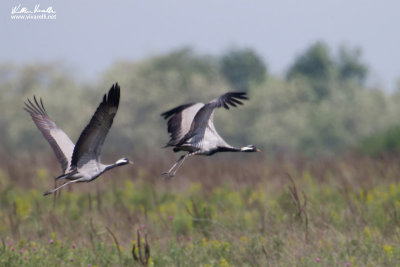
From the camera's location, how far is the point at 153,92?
43000 mm

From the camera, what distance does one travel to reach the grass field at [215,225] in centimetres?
808

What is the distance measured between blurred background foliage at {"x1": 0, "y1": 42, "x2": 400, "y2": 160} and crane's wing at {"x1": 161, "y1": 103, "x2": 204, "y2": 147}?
96.2 feet

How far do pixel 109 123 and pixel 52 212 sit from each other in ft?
8.28

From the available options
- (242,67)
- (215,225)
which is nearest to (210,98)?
(242,67)

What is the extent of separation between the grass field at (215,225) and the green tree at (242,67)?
3618 cm

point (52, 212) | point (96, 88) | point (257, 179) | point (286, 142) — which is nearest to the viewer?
point (52, 212)

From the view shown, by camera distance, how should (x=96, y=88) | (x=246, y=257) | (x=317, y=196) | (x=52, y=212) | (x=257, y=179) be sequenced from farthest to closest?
(x=96, y=88)
(x=257, y=179)
(x=317, y=196)
(x=52, y=212)
(x=246, y=257)

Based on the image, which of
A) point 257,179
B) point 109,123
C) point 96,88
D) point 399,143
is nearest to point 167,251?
point 109,123

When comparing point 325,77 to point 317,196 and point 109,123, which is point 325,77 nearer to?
point 317,196

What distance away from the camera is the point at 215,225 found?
30.6 ft

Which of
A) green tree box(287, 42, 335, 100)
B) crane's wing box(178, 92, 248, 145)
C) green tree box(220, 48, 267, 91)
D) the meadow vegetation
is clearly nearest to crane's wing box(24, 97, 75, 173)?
the meadow vegetation

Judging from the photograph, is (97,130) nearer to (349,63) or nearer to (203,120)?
(203,120)

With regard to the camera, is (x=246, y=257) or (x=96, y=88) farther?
(x=96, y=88)

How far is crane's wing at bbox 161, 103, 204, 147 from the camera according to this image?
8.62 m
